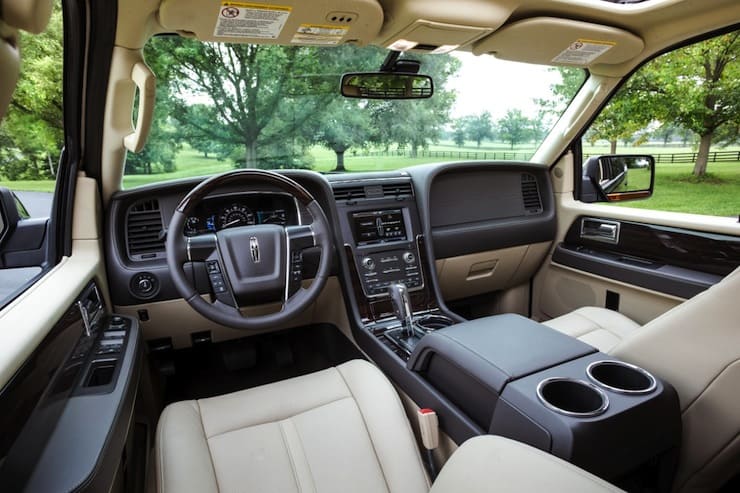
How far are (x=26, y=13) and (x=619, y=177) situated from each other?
10.6 ft

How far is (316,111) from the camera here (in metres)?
2.34

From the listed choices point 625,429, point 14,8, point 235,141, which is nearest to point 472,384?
point 625,429

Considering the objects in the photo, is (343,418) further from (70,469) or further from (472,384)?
(70,469)

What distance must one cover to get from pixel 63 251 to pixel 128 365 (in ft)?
2.52

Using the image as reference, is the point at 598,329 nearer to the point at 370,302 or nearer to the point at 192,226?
the point at 370,302

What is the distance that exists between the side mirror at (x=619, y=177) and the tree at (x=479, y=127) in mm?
745

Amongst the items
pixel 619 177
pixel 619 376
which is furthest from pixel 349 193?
pixel 619 177

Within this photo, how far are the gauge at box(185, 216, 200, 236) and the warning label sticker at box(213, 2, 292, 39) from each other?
2.86 feet

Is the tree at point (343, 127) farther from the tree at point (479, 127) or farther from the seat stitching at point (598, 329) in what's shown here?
the seat stitching at point (598, 329)

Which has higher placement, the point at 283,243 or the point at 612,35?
the point at 612,35

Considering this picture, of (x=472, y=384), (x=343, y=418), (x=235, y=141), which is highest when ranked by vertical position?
(x=235, y=141)

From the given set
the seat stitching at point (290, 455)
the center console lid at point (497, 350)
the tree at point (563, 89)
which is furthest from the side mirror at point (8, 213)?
the tree at point (563, 89)

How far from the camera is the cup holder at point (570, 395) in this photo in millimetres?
1147

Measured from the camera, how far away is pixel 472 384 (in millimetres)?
1415
